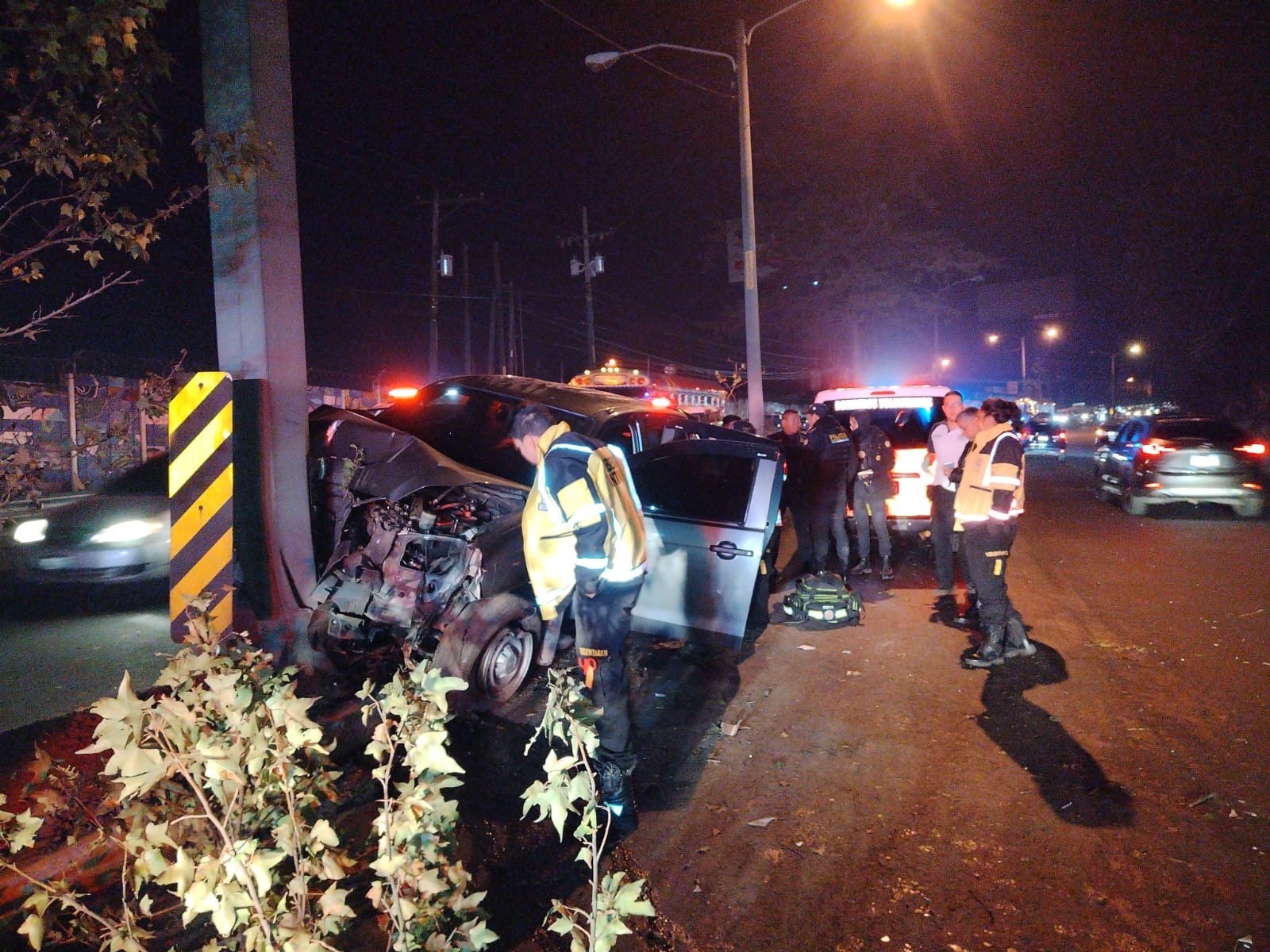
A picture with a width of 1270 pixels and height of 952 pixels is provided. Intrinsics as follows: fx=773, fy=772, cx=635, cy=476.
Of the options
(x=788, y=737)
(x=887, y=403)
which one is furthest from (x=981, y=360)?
(x=788, y=737)

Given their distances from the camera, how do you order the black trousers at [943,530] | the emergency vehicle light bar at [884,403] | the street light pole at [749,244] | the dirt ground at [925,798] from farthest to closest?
the street light pole at [749,244], the emergency vehicle light bar at [884,403], the black trousers at [943,530], the dirt ground at [925,798]

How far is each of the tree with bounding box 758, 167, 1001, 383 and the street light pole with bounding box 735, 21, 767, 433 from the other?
17.4 meters

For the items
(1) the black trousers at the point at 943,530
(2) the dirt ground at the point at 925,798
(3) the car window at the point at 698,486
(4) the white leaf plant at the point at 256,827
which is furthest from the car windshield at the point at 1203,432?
(4) the white leaf plant at the point at 256,827

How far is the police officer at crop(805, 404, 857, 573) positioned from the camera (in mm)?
8234

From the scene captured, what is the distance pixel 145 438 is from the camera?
1595 centimetres

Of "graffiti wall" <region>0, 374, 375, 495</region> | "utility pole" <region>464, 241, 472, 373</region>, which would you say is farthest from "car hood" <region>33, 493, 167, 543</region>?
"utility pole" <region>464, 241, 472, 373</region>

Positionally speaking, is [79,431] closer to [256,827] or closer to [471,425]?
[471,425]

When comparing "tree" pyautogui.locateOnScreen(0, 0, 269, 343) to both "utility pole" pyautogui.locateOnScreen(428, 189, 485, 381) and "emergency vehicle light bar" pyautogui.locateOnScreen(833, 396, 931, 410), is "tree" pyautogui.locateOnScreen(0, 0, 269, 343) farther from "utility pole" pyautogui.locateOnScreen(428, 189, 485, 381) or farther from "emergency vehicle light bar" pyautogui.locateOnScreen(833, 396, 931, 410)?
"utility pole" pyautogui.locateOnScreen(428, 189, 485, 381)

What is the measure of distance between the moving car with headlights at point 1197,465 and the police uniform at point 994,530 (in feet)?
26.0

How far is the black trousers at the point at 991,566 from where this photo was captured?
5.59m

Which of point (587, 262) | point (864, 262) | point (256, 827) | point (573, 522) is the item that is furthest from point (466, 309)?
point (256, 827)

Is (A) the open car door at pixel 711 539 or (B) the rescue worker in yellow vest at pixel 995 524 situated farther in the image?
(B) the rescue worker in yellow vest at pixel 995 524

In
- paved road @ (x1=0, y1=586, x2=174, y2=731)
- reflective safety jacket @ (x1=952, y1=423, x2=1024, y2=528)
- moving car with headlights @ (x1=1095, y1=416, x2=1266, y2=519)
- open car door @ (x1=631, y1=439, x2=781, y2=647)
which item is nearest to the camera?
paved road @ (x1=0, y1=586, x2=174, y2=731)

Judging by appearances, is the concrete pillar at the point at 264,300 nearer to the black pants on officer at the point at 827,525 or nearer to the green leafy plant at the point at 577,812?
the green leafy plant at the point at 577,812
